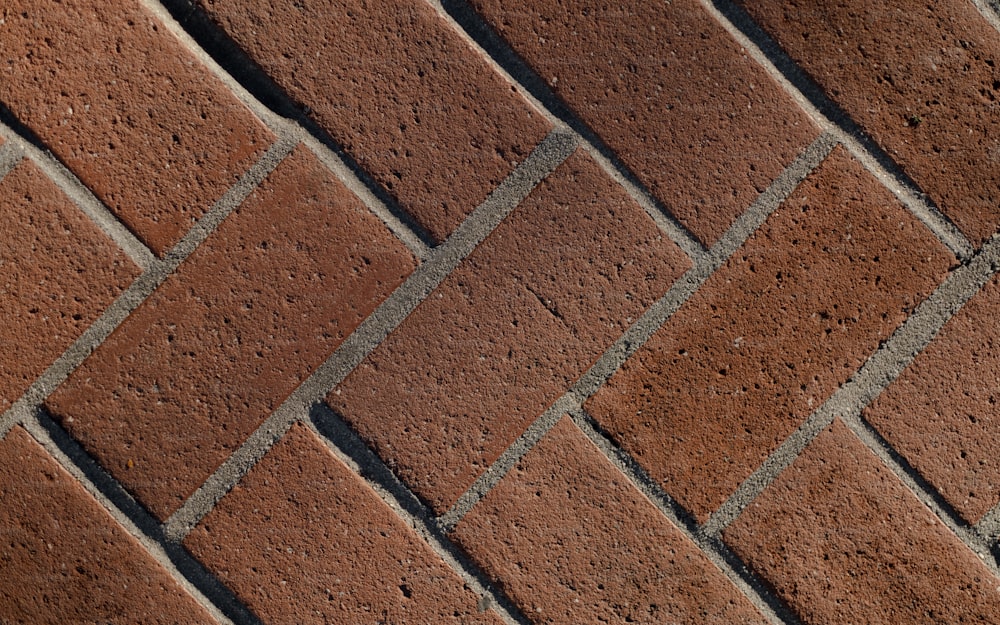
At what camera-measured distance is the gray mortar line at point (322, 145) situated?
2.45ft

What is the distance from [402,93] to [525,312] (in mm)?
274

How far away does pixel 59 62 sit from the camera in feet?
2.40

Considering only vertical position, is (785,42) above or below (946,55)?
below

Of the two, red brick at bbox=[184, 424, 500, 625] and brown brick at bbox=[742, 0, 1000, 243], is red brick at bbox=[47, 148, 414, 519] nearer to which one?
red brick at bbox=[184, 424, 500, 625]

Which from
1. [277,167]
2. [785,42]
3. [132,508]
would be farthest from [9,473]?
[785,42]

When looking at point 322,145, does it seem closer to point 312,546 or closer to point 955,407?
point 312,546

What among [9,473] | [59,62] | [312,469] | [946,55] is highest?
[946,55]

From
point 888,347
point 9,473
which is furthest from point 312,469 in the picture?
point 888,347

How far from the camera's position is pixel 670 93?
0.75m

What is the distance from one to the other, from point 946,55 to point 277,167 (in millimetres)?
747

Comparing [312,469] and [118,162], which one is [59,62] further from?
[312,469]

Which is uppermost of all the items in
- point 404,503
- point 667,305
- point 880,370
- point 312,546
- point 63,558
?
point 880,370

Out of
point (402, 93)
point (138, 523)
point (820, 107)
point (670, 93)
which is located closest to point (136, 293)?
point (138, 523)

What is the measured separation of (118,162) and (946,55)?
0.91 meters
